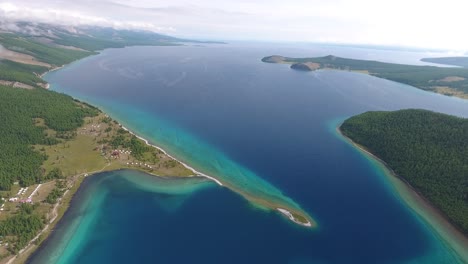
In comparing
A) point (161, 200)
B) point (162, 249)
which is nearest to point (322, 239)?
point (162, 249)

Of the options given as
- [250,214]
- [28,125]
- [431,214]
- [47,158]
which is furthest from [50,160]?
[431,214]

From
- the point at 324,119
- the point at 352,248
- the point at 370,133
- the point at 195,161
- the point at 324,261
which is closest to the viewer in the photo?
the point at 324,261

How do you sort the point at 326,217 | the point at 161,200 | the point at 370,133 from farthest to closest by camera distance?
the point at 370,133 → the point at 161,200 → the point at 326,217

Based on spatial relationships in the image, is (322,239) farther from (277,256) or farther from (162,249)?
(162,249)

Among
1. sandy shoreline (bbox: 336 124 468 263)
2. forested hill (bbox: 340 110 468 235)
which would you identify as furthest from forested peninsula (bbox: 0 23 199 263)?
forested hill (bbox: 340 110 468 235)

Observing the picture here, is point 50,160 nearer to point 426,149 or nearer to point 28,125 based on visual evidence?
point 28,125

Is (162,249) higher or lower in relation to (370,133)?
lower

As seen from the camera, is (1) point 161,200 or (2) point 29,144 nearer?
(1) point 161,200

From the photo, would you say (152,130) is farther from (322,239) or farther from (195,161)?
(322,239)
